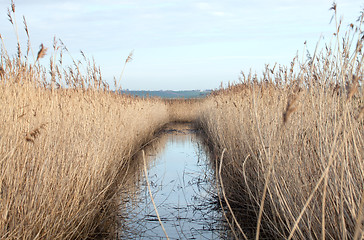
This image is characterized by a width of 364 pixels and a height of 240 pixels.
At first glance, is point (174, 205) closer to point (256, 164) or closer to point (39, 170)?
point (256, 164)

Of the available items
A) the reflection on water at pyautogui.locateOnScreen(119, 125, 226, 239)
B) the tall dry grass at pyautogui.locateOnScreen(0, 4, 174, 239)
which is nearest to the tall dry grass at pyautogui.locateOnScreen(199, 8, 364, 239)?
the reflection on water at pyautogui.locateOnScreen(119, 125, 226, 239)

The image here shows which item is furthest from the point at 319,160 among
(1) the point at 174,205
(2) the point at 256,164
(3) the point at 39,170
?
(1) the point at 174,205

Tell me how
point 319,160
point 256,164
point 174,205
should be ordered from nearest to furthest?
1. point 319,160
2. point 256,164
3. point 174,205

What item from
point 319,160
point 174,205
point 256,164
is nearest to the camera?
point 319,160

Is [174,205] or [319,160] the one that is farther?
[174,205]

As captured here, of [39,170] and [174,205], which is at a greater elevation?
[39,170]

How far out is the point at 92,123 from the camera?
15.8 ft

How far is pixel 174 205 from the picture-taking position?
4562 mm

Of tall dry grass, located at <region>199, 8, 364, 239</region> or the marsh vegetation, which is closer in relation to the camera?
tall dry grass, located at <region>199, 8, 364, 239</region>

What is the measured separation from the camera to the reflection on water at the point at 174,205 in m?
3.70

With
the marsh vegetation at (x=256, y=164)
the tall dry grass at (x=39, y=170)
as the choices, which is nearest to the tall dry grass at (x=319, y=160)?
the marsh vegetation at (x=256, y=164)

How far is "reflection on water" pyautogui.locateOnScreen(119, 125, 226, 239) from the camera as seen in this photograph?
3.70 metres

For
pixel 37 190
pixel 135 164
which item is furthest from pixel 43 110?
pixel 135 164

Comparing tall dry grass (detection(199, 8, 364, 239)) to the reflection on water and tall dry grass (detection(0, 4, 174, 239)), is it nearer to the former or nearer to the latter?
the reflection on water
